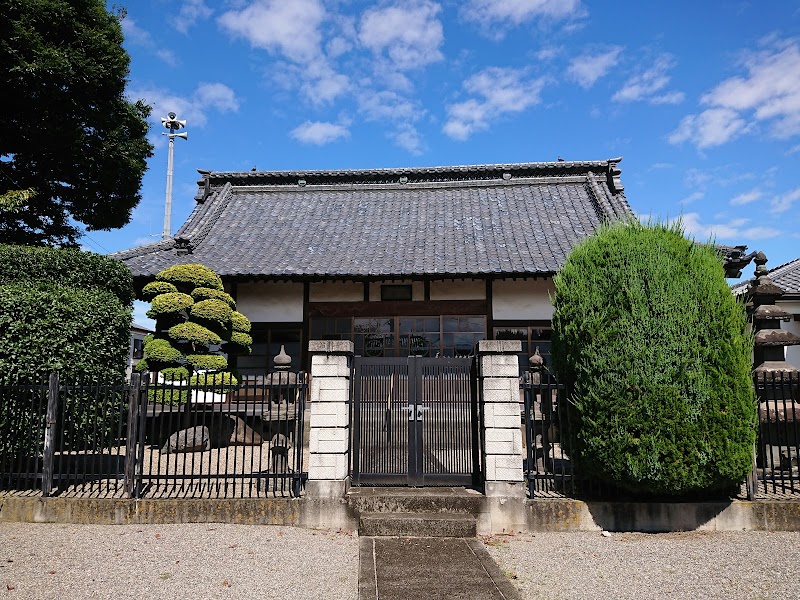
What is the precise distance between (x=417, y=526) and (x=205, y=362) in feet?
18.4

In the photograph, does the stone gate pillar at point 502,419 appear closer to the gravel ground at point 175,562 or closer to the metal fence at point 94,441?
the gravel ground at point 175,562

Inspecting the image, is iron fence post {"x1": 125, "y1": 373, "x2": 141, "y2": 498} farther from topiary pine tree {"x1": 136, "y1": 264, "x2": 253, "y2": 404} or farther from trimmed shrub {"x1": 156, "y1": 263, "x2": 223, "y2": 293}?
trimmed shrub {"x1": 156, "y1": 263, "x2": 223, "y2": 293}

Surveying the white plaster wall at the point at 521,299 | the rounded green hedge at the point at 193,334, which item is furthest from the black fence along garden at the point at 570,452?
the rounded green hedge at the point at 193,334

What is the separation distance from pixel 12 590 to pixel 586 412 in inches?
216

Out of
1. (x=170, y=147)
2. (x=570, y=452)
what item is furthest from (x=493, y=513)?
(x=170, y=147)

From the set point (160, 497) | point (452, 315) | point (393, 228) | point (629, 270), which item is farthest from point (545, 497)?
point (393, 228)

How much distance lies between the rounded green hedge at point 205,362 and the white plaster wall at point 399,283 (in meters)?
4.20

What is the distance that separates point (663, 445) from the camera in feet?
16.8

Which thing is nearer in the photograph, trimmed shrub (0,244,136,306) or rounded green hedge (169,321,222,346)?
trimmed shrub (0,244,136,306)

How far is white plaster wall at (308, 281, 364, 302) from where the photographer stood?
12.3 m

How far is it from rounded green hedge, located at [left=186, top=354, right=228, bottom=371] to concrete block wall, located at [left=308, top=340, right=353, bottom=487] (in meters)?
4.28

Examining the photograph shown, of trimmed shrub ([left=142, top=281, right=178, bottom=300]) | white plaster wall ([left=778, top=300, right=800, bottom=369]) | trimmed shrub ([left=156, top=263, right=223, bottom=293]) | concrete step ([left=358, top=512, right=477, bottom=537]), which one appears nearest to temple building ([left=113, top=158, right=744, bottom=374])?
trimmed shrub ([left=156, top=263, right=223, bottom=293])

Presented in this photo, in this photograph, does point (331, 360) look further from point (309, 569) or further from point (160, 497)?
point (160, 497)

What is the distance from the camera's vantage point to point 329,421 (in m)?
5.55
